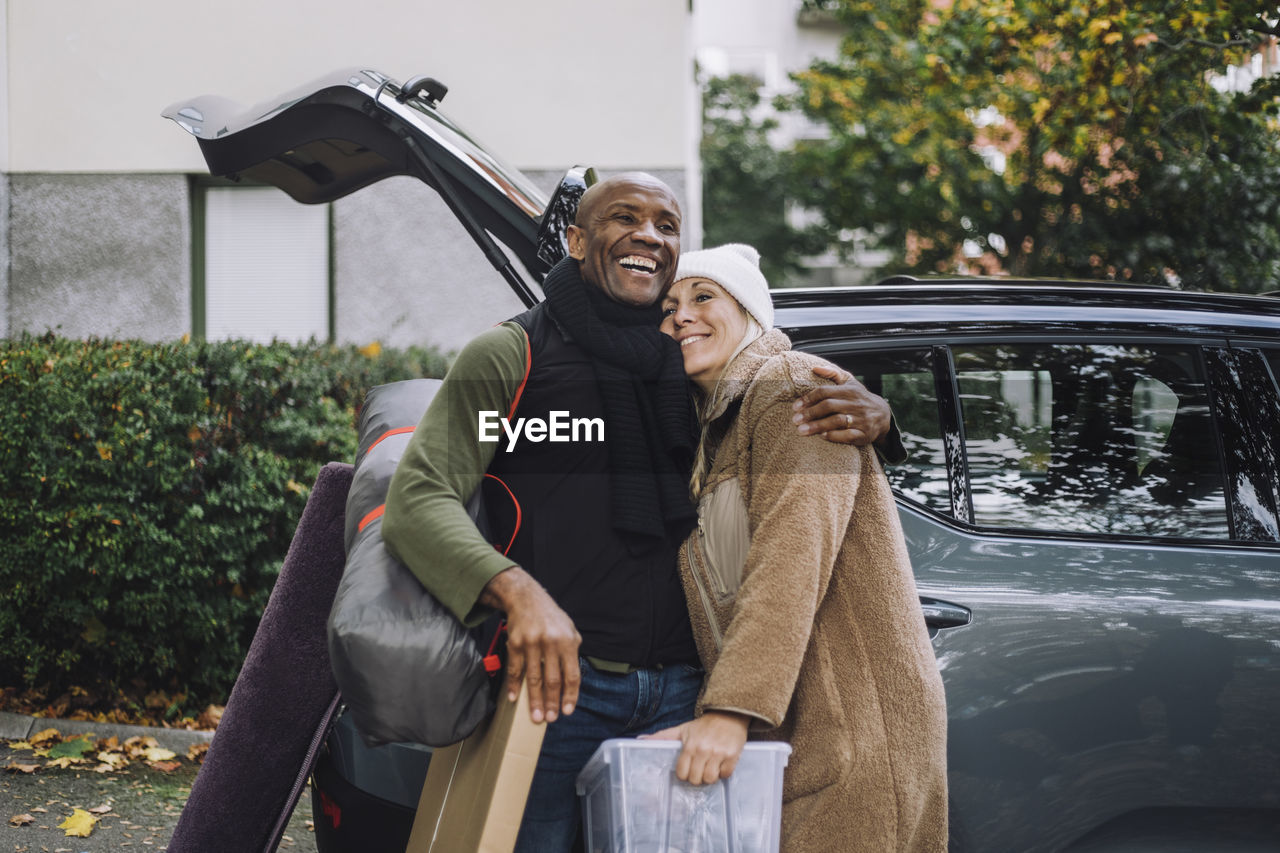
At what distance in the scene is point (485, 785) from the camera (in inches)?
71.7

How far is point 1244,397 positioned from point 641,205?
159cm

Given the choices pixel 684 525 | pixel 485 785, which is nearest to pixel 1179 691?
pixel 684 525

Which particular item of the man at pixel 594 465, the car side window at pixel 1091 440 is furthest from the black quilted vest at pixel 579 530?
the car side window at pixel 1091 440

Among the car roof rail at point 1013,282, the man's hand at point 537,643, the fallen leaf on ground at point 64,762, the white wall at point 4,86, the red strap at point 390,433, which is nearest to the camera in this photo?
the man's hand at point 537,643

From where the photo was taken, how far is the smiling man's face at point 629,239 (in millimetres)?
2023

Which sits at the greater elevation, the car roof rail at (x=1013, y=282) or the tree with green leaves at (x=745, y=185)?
the tree with green leaves at (x=745, y=185)

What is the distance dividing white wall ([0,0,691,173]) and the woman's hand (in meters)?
6.74

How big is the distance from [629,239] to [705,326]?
0.22 metres

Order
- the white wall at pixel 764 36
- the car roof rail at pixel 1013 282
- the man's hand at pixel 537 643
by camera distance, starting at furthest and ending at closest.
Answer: the white wall at pixel 764 36, the car roof rail at pixel 1013 282, the man's hand at pixel 537 643

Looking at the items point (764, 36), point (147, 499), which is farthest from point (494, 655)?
point (764, 36)

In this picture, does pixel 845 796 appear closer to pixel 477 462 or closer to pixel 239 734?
pixel 477 462

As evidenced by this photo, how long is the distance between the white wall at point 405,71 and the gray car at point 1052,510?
539 centimetres

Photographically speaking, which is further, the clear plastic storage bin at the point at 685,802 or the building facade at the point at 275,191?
the building facade at the point at 275,191

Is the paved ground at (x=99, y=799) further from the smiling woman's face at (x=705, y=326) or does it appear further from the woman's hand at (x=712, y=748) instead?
the smiling woman's face at (x=705, y=326)
